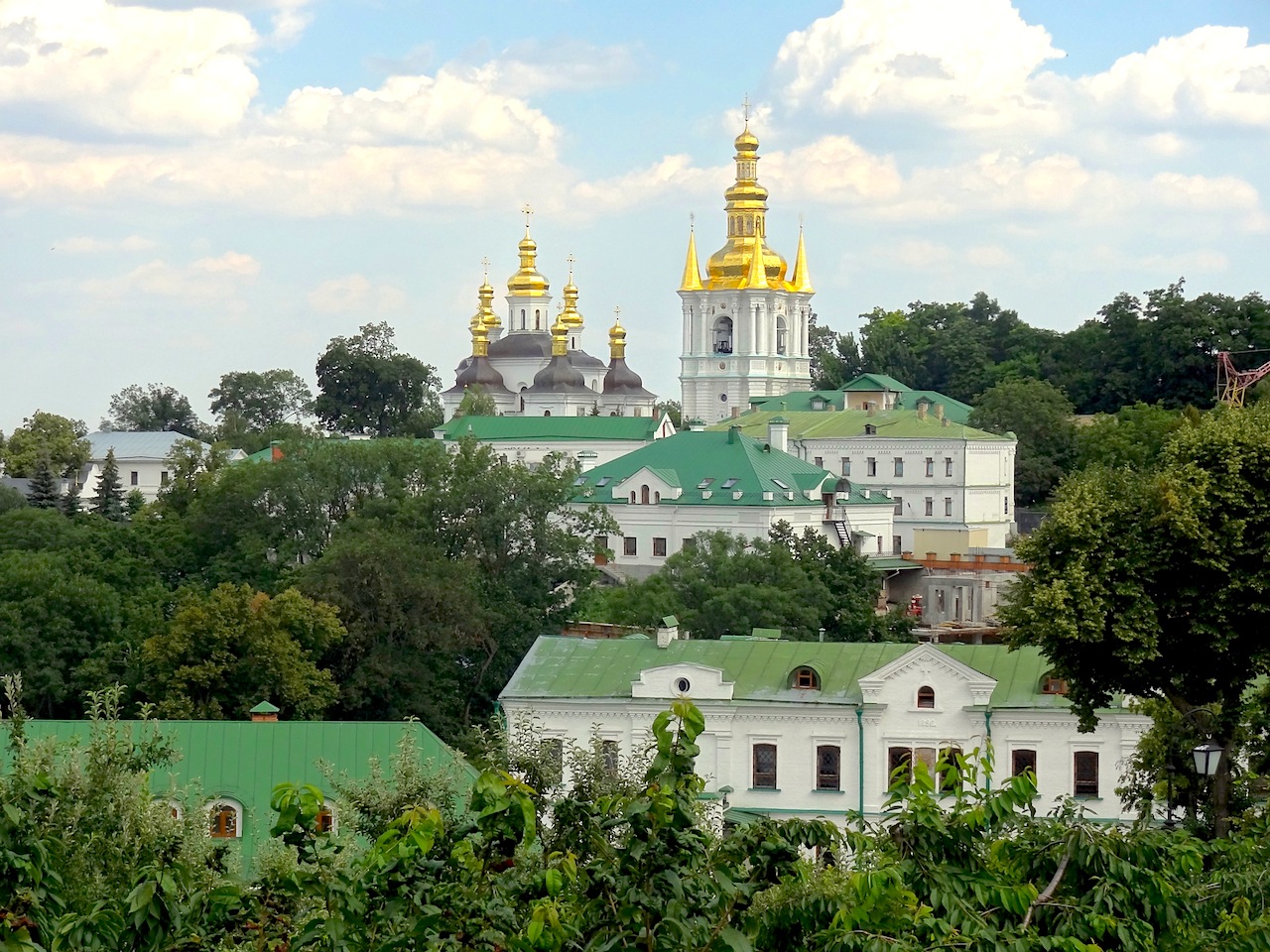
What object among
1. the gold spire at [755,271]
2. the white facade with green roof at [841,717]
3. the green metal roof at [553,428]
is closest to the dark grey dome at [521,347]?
the gold spire at [755,271]

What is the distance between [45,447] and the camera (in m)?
104

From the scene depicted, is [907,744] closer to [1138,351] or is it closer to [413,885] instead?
[413,885]

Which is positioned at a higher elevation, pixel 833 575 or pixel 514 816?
pixel 833 575

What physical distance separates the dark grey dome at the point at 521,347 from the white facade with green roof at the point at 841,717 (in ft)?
277

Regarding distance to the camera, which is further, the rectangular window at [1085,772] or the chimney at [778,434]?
the chimney at [778,434]

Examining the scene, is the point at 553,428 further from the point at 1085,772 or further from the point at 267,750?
the point at 267,750

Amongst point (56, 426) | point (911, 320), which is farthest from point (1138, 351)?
point (56, 426)

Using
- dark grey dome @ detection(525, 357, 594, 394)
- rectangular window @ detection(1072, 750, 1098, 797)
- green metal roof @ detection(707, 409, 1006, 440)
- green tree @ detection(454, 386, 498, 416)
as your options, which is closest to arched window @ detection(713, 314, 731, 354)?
dark grey dome @ detection(525, 357, 594, 394)

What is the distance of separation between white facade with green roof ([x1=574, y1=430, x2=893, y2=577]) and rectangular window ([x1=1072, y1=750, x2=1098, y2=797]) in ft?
117

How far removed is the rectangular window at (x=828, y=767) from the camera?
33.0 meters

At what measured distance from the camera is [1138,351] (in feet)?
306

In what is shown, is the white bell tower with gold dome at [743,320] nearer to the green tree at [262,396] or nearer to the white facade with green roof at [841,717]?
the green tree at [262,396]

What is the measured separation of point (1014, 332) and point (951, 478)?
36.1 metres

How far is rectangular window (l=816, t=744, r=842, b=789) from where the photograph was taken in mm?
32969
